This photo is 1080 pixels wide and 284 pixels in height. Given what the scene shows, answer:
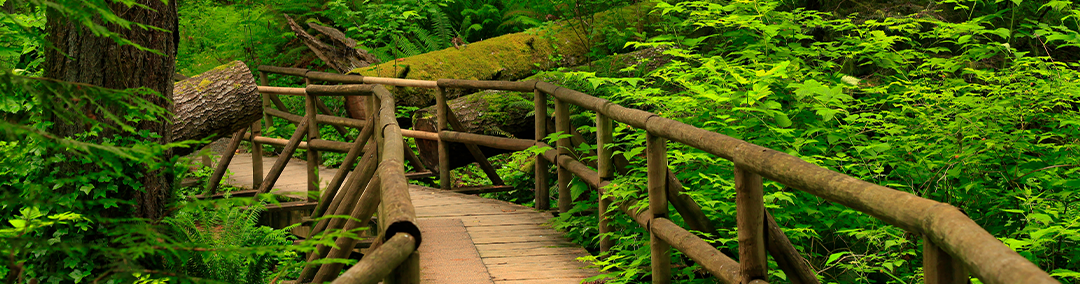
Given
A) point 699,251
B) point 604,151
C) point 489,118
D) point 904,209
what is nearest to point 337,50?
point 489,118

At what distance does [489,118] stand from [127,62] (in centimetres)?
365

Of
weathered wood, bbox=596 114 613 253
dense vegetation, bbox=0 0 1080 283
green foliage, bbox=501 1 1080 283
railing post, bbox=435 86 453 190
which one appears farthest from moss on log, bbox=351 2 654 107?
weathered wood, bbox=596 114 613 253

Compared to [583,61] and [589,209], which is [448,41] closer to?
[583,61]

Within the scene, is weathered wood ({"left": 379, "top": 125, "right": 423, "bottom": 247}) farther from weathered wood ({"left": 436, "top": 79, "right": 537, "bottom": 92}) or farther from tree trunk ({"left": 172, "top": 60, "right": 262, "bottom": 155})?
tree trunk ({"left": 172, "top": 60, "right": 262, "bottom": 155})

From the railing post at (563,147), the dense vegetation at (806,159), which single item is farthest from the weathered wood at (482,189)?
the dense vegetation at (806,159)

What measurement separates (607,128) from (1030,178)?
218cm

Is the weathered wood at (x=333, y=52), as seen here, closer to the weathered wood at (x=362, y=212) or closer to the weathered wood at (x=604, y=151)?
the weathered wood at (x=604, y=151)

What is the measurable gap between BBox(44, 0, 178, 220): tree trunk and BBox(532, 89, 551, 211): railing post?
2497mm

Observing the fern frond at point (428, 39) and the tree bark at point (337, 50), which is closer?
the fern frond at point (428, 39)

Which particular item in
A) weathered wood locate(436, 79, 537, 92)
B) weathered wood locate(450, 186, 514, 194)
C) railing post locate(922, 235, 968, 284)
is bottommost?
weathered wood locate(450, 186, 514, 194)

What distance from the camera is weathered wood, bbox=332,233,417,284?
1517mm

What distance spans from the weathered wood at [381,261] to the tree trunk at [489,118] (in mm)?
5225

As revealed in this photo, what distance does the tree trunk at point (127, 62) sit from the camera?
12.7ft

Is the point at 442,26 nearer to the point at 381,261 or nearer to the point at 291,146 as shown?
the point at 291,146
